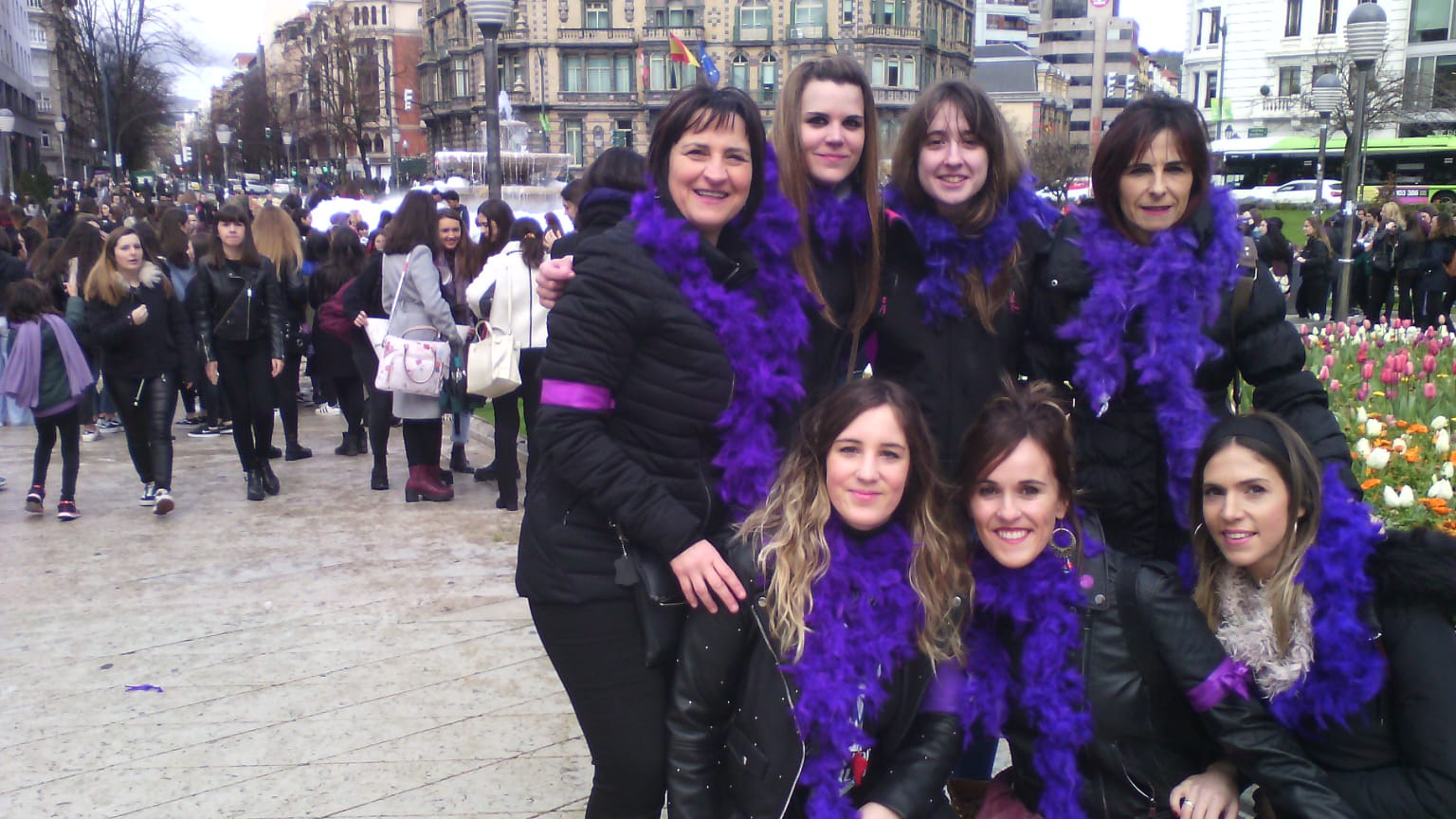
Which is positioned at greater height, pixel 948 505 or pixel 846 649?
pixel 948 505

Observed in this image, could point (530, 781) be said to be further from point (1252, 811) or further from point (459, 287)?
point (459, 287)

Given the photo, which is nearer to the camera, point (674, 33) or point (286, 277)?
point (286, 277)

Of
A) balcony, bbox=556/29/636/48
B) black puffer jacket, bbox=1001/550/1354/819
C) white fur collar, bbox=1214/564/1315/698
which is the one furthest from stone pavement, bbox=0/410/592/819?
balcony, bbox=556/29/636/48

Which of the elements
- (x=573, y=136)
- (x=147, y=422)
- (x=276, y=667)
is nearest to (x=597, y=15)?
(x=573, y=136)

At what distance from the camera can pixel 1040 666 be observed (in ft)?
8.45

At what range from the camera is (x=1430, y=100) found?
122ft

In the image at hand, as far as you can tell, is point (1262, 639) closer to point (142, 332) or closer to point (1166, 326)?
point (1166, 326)

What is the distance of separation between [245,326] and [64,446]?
4.29ft

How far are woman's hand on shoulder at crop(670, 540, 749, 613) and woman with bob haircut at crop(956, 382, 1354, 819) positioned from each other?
2.12 ft

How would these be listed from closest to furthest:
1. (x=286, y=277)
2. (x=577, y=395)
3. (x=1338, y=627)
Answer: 1. (x=577, y=395)
2. (x=1338, y=627)
3. (x=286, y=277)

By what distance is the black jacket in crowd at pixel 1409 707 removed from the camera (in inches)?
91.0

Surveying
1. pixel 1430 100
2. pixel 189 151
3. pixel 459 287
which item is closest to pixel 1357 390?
pixel 459 287

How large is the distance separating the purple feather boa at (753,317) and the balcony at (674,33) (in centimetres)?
6529

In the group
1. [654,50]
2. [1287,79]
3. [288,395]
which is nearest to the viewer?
[288,395]
